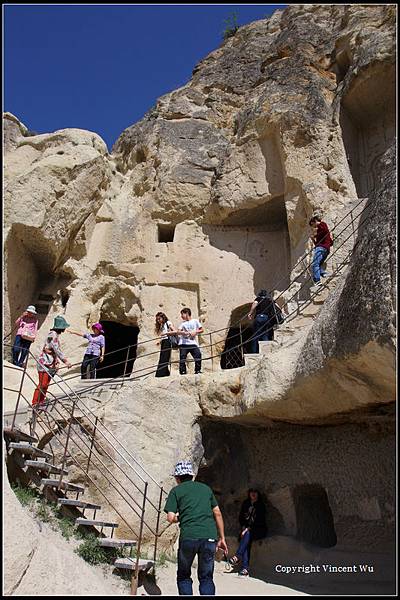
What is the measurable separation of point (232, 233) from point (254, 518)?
6.44 meters

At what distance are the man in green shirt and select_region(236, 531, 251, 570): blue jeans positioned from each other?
271 centimetres

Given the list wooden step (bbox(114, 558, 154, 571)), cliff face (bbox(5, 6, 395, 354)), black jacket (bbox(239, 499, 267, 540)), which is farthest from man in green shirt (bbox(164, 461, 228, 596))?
cliff face (bbox(5, 6, 395, 354))

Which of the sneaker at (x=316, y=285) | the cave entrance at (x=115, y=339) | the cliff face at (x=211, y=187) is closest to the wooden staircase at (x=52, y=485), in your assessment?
the sneaker at (x=316, y=285)

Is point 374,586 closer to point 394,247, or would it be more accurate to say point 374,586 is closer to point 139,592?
point 139,592

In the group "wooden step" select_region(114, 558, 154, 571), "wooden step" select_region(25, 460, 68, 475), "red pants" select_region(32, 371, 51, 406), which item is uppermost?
"red pants" select_region(32, 371, 51, 406)

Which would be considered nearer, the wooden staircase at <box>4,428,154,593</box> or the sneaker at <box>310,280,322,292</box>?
the wooden staircase at <box>4,428,154,593</box>

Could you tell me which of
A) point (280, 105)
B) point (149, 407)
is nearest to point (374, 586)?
point (149, 407)

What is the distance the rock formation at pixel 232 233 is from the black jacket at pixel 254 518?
259 mm

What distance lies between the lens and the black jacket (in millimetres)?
7500

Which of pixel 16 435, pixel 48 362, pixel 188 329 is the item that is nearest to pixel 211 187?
pixel 188 329

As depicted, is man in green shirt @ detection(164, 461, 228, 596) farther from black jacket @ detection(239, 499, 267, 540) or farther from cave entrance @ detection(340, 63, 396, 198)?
cave entrance @ detection(340, 63, 396, 198)

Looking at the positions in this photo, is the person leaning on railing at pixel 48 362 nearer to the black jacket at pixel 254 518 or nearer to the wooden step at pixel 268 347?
the wooden step at pixel 268 347

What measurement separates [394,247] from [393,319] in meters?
0.57

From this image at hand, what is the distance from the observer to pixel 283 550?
24.4ft
